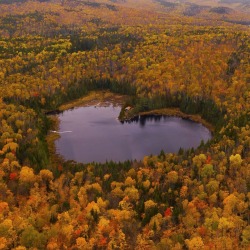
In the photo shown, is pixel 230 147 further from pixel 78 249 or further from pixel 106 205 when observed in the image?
pixel 78 249

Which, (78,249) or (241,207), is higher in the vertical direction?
(241,207)

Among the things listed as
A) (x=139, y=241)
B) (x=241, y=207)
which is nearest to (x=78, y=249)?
(x=139, y=241)

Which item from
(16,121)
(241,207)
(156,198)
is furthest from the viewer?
(16,121)

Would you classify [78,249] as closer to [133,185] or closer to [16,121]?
[133,185]

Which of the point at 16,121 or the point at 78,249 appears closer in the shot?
the point at 78,249

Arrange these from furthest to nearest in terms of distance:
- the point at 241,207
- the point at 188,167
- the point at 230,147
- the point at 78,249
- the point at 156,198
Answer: the point at 230,147 → the point at 188,167 → the point at 156,198 → the point at 241,207 → the point at 78,249

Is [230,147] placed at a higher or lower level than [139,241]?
higher

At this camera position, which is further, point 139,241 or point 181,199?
point 181,199

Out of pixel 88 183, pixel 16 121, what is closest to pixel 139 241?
pixel 88 183

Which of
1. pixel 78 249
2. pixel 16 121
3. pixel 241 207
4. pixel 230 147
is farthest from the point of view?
pixel 16 121
